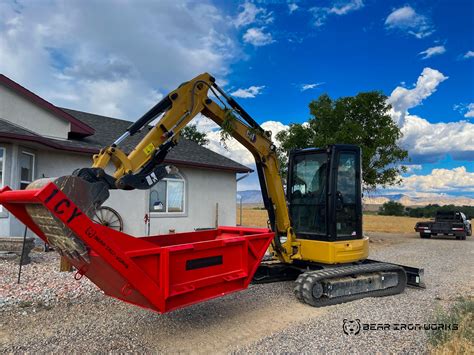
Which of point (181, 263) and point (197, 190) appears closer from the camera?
point (181, 263)

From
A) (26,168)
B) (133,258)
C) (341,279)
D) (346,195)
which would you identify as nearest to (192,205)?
(26,168)

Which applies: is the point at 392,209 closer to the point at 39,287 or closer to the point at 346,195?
the point at 346,195

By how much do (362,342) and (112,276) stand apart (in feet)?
10.3

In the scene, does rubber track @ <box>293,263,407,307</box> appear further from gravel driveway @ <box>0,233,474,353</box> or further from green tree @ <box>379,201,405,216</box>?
green tree @ <box>379,201,405,216</box>

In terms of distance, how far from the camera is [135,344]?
4.62m

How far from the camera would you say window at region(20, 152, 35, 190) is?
422 inches

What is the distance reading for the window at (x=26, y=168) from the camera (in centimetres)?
1072

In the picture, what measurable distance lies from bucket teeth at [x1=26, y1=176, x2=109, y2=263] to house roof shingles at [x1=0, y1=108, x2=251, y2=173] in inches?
276

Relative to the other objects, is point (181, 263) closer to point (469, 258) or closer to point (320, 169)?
point (320, 169)

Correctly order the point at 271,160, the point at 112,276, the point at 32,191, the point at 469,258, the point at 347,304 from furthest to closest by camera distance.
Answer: the point at 469,258
the point at 271,160
the point at 347,304
the point at 112,276
the point at 32,191

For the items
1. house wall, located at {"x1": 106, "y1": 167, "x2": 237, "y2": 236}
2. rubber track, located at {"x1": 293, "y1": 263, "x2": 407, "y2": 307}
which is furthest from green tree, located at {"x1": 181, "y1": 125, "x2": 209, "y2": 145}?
rubber track, located at {"x1": 293, "y1": 263, "x2": 407, "y2": 307}

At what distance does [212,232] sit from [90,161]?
7.16 meters

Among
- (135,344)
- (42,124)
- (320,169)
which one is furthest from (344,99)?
(135,344)

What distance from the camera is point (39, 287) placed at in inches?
278
